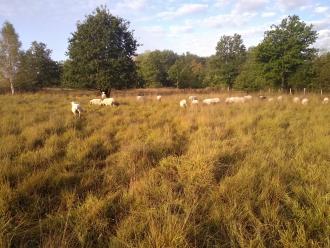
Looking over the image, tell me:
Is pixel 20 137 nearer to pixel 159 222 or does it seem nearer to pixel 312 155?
pixel 159 222

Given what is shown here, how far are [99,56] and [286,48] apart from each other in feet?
52.4

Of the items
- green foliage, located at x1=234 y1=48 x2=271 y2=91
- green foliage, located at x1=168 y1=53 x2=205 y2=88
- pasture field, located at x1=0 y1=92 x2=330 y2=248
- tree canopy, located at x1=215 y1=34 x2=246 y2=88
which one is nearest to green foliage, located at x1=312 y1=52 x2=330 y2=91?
green foliage, located at x1=234 y1=48 x2=271 y2=91

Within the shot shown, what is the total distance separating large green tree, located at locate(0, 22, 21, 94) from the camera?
98.3 feet

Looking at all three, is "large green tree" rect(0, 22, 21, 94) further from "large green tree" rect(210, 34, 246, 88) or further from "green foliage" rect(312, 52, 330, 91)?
"green foliage" rect(312, 52, 330, 91)

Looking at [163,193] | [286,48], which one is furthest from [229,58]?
[163,193]

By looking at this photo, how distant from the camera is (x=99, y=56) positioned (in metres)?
20.9

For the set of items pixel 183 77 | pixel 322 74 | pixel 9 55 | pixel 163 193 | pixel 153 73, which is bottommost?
pixel 163 193

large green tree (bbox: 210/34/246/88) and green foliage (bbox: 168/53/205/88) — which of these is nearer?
large green tree (bbox: 210/34/246/88)

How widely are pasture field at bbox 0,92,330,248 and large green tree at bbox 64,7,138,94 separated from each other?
48.8 ft

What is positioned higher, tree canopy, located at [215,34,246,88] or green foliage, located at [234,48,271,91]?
tree canopy, located at [215,34,246,88]

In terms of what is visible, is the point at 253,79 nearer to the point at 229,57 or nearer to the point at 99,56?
the point at 229,57

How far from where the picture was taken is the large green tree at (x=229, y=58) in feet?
118

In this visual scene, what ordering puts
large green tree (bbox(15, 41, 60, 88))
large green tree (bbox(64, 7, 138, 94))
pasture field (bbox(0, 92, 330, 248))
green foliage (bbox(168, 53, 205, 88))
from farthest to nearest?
green foliage (bbox(168, 53, 205, 88)), large green tree (bbox(15, 41, 60, 88)), large green tree (bbox(64, 7, 138, 94)), pasture field (bbox(0, 92, 330, 248))

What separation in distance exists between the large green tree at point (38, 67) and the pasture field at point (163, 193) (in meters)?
29.9
